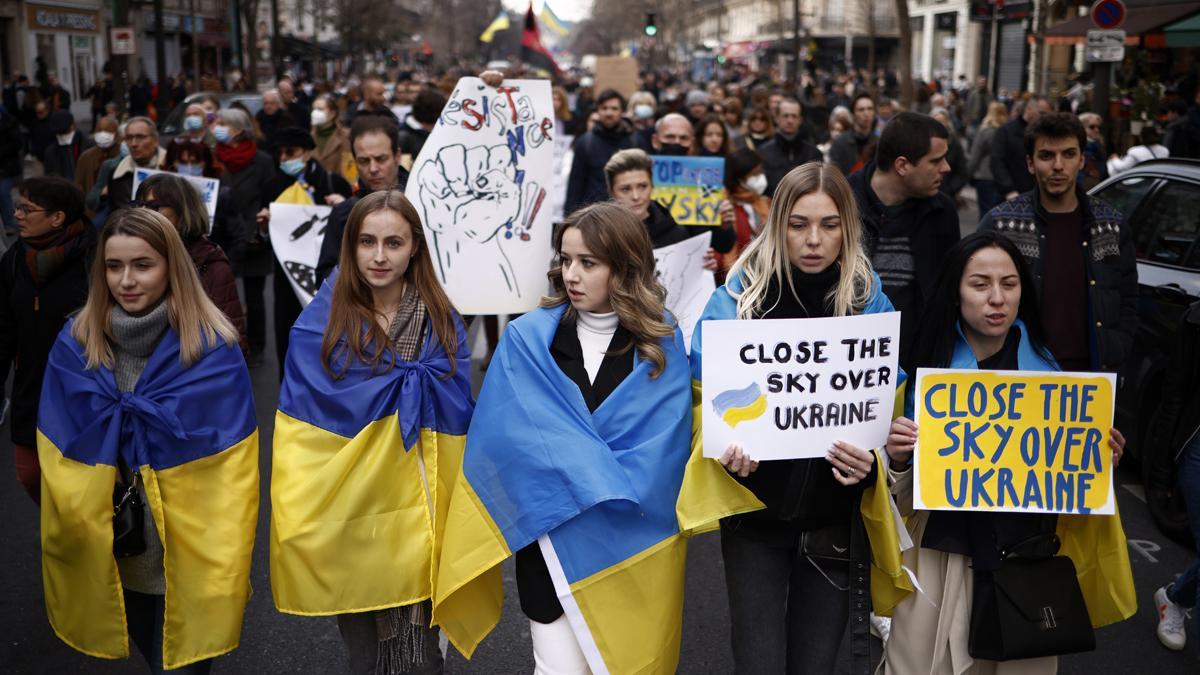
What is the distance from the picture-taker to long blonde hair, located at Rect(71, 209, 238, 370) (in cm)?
335

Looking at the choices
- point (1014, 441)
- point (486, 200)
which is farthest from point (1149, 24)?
point (1014, 441)

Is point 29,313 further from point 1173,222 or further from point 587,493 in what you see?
point 1173,222

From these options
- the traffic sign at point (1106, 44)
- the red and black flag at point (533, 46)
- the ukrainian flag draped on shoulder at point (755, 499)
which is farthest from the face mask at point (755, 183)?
the red and black flag at point (533, 46)

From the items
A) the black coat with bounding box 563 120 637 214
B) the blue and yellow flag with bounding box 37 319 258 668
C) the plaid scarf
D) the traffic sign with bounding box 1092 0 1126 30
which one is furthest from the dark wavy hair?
the traffic sign with bounding box 1092 0 1126 30

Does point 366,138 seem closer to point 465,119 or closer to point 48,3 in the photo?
point 465,119

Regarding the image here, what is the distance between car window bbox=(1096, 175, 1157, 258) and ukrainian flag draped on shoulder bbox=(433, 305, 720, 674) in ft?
12.9

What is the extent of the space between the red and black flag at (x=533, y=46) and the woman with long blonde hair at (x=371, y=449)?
9.57m

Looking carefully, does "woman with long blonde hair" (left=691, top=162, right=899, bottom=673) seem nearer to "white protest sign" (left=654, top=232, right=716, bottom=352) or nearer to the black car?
"white protest sign" (left=654, top=232, right=716, bottom=352)

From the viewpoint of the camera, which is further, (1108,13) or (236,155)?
(1108,13)

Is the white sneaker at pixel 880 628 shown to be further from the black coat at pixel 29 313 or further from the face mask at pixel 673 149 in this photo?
the face mask at pixel 673 149

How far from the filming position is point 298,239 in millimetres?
6703

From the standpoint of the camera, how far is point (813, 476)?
3.09 metres

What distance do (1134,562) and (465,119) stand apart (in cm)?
384

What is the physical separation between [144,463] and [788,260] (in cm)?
194
